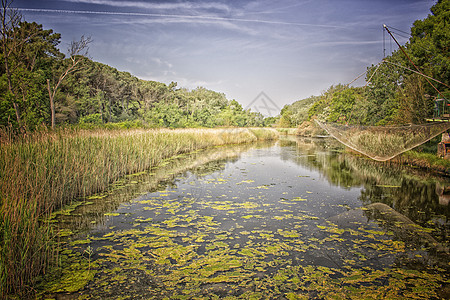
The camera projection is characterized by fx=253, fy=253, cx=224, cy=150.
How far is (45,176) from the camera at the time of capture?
451 centimetres

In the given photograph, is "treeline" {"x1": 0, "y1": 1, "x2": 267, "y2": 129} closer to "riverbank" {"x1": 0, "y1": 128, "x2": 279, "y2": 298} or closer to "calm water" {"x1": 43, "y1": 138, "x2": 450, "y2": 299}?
"riverbank" {"x1": 0, "y1": 128, "x2": 279, "y2": 298}

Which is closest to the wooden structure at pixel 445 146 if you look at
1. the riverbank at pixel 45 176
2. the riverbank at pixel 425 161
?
the riverbank at pixel 425 161

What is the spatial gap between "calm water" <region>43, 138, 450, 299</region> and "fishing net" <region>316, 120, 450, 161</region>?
6.97 feet

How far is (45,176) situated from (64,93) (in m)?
23.7

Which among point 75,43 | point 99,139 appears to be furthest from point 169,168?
point 75,43

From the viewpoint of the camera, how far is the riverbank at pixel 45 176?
8.29 feet

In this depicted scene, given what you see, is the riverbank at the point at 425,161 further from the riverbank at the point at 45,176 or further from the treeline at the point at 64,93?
the treeline at the point at 64,93

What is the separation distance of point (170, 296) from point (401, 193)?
21.6ft

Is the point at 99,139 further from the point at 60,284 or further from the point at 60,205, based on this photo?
the point at 60,284

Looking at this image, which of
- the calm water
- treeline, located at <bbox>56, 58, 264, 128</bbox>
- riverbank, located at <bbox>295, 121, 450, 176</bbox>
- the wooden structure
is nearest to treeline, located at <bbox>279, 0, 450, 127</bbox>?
the wooden structure

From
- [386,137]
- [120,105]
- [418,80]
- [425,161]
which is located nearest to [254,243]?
[425,161]

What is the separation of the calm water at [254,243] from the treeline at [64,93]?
388cm

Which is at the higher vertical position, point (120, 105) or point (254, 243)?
point (120, 105)

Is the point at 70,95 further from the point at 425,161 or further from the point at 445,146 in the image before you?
the point at 445,146
